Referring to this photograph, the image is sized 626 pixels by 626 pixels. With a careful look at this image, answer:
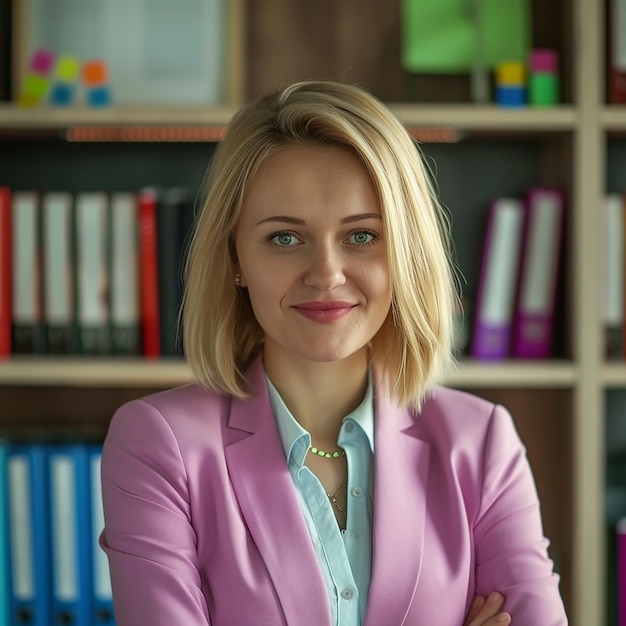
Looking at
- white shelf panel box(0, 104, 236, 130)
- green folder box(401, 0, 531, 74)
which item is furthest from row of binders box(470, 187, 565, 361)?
white shelf panel box(0, 104, 236, 130)

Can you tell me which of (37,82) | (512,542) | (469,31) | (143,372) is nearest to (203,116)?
(37,82)

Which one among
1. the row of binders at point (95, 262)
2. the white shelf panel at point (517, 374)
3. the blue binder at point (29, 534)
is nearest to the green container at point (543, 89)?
the white shelf panel at point (517, 374)

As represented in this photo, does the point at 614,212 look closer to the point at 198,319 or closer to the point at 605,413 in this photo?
the point at 605,413

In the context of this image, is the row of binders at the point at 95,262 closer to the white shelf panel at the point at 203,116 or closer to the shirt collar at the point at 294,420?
the white shelf panel at the point at 203,116

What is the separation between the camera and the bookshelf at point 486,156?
198 centimetres

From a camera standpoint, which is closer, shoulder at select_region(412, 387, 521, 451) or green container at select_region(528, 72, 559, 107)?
shoulder at select_region(412, 387, 521, 451)

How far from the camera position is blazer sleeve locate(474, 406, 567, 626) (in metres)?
1.23

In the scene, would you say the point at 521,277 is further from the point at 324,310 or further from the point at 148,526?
the point at 148,526

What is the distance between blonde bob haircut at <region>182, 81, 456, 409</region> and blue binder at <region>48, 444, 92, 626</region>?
2.72 feet

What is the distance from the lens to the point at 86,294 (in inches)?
79.7

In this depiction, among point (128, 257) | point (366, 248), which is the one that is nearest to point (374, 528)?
point (366, 248)

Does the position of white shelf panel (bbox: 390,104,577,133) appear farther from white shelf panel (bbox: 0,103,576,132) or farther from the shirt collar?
the shirt collar

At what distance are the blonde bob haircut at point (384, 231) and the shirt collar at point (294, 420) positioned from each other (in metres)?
0.04

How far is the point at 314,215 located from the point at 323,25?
119 cm
